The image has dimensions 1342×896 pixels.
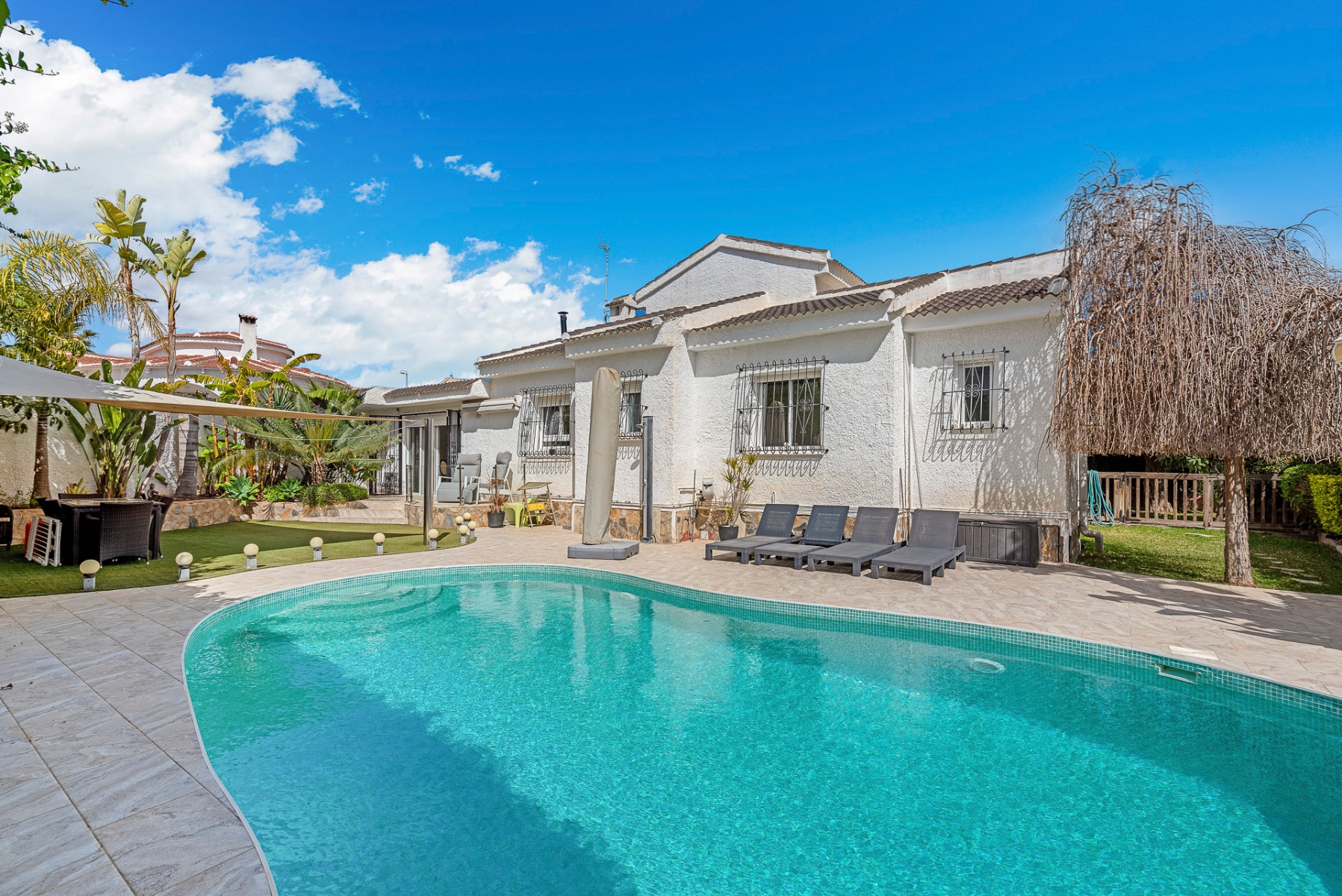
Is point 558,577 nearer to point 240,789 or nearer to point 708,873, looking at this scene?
point 240,789

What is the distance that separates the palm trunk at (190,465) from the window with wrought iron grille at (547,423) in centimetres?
1063

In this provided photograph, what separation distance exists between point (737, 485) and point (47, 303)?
17.4m

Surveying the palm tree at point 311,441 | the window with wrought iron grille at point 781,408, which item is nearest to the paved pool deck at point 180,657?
the window with wrought iron grille at point 781,408

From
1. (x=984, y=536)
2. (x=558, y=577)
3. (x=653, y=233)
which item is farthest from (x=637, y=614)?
(x=653, y=233)

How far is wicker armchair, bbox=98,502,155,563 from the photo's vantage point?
1144 cm

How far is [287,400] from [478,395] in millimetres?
6409

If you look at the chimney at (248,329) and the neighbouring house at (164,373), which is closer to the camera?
the neighbouring house at (164,373)

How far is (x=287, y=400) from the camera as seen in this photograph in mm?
21453

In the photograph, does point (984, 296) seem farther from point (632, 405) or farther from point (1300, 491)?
point (1300, 491)

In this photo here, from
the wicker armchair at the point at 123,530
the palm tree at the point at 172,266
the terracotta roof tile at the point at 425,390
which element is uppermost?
the palm tree at the point at 172,266

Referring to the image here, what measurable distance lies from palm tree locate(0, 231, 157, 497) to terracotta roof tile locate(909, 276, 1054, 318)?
18708mm

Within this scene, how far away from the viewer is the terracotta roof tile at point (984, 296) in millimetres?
12602

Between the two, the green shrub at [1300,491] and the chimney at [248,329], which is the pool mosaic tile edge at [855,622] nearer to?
the green shrub at [1300,491]

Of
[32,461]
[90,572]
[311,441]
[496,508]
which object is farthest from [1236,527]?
[32,461]
